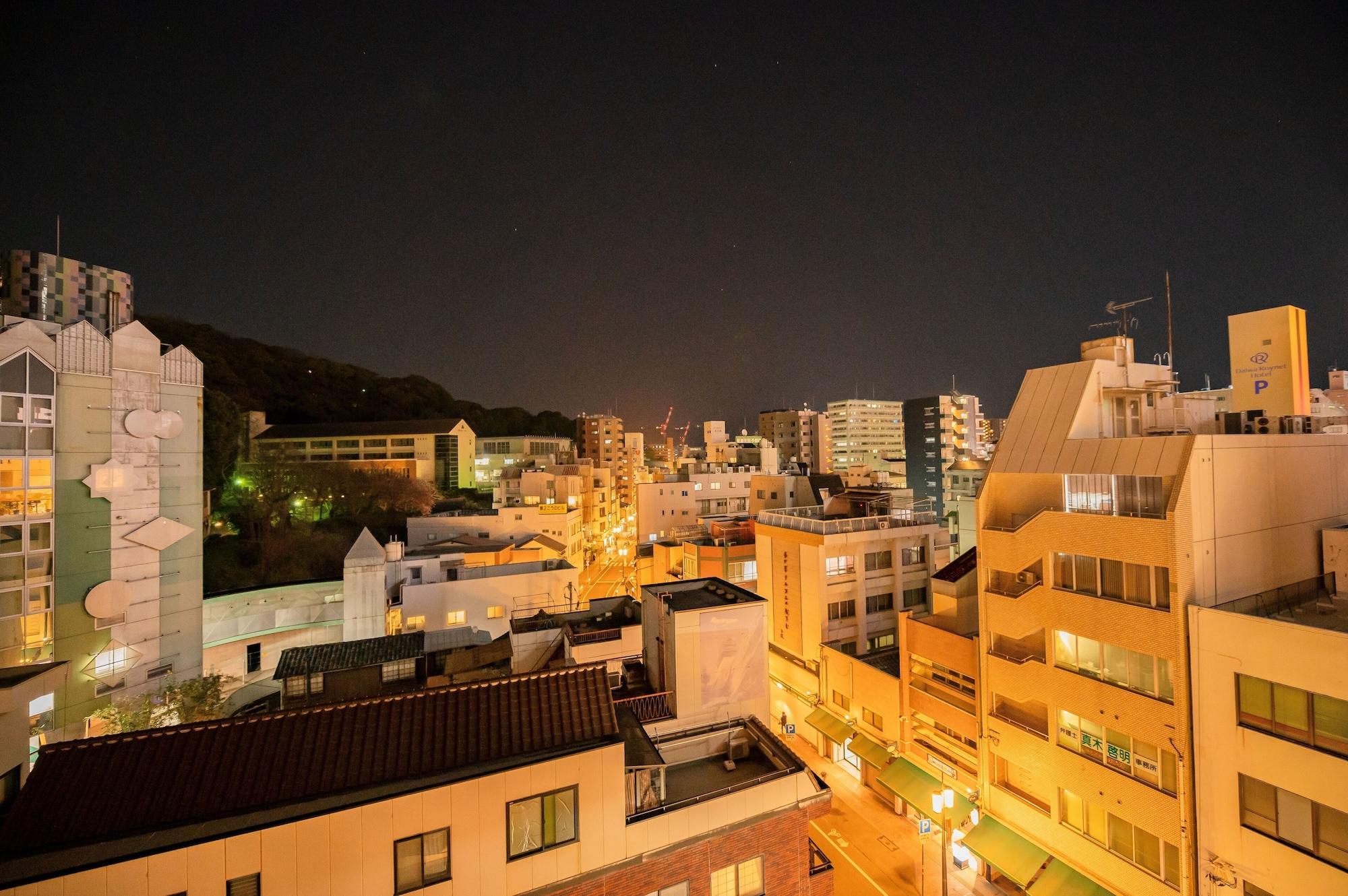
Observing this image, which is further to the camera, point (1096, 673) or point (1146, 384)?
point (1146, 384)

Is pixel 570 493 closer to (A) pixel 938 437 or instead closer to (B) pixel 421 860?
(B) pixel 421 860

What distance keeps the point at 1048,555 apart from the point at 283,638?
32.4 metres

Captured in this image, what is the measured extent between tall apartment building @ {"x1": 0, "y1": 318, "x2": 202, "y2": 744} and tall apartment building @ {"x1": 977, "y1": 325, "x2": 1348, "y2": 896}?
28361mm

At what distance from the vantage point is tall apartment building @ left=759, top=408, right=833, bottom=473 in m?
112

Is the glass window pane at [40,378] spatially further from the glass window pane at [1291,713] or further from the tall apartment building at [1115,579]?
the glass window pane at [1291,713]

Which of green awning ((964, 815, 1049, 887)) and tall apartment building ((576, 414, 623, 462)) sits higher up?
tall apartment building ((576, 414, 623, 462))

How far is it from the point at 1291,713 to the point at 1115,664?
10.1ft

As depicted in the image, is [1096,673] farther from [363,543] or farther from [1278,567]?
[363,543]

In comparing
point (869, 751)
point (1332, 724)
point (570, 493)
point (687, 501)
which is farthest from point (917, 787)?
point (570, 493)

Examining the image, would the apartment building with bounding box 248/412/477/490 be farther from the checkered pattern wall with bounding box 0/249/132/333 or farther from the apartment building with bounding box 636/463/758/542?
the checkered pattern wall with bounding box 0/249/132/333

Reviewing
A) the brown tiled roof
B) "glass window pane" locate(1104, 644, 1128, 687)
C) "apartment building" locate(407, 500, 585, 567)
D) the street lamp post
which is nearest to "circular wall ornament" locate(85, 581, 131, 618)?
the brown tiled roof

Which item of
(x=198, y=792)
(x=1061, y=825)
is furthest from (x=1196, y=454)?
(x=198, y=792)

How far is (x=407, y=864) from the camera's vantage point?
25.5ft

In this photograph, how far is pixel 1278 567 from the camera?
13688mm
